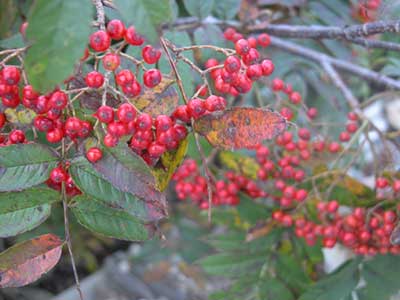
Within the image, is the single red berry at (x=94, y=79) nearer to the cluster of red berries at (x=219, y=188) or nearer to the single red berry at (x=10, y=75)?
the single red berry at (x=10, y=75)

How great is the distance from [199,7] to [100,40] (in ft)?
1.88

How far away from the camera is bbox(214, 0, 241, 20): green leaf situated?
1.19 m

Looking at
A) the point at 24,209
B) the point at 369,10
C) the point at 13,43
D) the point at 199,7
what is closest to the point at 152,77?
the point at 24,209

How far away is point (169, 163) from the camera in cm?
70

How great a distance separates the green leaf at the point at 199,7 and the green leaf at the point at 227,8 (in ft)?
0.27

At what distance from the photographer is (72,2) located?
0.48 meters

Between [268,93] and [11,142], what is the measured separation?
0.93 m

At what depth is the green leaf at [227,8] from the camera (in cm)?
119

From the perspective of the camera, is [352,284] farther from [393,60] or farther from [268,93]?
[268,93]

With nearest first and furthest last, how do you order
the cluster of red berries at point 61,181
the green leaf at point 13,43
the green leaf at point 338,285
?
1. the cluster of red berries at point 61,181
2. the green leaf at point 13,43
3. the green leaf at point 338,285

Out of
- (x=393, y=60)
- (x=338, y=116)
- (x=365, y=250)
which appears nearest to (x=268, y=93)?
(x=338, y=116)

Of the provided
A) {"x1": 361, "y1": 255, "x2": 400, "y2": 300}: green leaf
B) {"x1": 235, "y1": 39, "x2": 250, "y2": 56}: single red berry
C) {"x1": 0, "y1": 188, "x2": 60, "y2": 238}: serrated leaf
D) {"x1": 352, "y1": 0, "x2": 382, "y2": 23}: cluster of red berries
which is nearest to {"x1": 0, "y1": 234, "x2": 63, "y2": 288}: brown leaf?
{"x1": 0, "y1": 188, "x2": 60, "y2": 238}: serrated leaf

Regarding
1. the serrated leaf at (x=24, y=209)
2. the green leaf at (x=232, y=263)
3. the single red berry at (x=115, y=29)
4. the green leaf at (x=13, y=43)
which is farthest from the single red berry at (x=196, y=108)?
the green leaf at (x=232, y=263)

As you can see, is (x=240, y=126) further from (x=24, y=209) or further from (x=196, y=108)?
(x=24, y=209)
